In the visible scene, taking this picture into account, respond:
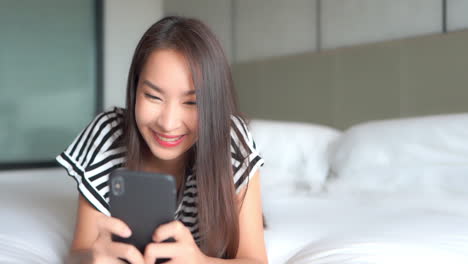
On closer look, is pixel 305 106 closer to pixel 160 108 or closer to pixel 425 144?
pixel 425 144

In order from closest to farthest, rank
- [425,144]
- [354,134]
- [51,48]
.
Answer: [425,144] → [354,134] → [51,48]

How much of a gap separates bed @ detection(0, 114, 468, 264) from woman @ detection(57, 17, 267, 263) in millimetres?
137

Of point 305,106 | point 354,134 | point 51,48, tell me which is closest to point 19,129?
point 51,48

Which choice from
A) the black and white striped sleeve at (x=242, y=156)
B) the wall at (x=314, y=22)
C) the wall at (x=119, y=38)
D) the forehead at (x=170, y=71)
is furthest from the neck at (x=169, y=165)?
the wall at (x=119, y=38)

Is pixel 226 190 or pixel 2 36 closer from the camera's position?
pixel 226 190

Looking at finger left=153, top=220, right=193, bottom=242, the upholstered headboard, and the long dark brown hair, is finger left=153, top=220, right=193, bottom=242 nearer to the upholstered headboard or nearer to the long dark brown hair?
the long dark brown hair

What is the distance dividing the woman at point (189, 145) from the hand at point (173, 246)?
0.08 ft

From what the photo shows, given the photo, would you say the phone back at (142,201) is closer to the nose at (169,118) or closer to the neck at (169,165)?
the nose at (169,118)

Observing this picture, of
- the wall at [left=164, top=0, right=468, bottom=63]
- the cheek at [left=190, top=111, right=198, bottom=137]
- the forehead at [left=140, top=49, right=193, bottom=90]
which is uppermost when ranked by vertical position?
the wall at [left=164, top=0, right=468, bottom=63]

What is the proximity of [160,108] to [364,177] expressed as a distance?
100 centimetres

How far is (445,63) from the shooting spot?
1.63 meters

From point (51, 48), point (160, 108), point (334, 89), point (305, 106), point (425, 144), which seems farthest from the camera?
point (51, 48)

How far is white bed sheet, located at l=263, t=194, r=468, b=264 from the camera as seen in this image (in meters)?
0.74

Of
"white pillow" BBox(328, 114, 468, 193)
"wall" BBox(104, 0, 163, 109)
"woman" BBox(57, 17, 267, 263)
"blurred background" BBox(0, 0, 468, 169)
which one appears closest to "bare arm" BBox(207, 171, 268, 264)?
"woman" BBox(57, 17, 267, 263)
